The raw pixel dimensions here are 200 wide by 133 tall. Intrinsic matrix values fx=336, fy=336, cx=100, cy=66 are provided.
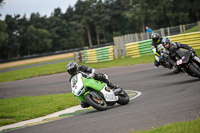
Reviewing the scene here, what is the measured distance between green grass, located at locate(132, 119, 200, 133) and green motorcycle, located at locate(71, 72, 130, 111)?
3445 millimetres

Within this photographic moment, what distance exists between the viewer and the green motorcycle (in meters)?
8.77

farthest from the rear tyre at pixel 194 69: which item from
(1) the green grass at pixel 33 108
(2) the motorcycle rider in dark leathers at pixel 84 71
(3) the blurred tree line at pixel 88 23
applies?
(3) the blurred tree line at pixel 88 23

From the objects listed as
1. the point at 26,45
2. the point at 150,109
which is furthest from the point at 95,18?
the point at 150,109

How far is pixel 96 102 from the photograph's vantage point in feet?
29.0

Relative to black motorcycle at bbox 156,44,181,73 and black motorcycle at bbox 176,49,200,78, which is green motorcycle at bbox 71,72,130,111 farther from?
black motorcycle at bbox 156,44,181,73

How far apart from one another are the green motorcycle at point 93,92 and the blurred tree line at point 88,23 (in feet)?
213

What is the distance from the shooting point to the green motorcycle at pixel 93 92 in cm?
877

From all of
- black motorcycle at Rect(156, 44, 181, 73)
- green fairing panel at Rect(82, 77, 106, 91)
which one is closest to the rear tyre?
green fairing panel at Rect(82, 77, 106, 91)

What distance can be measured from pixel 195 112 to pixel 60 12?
109127 mm

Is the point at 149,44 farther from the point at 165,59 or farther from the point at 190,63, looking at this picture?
the point at 190,63

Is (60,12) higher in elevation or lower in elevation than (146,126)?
higher

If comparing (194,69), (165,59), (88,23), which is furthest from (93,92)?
(88,23)

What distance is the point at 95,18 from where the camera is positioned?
97938mm

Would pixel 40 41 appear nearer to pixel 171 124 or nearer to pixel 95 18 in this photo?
pixel 95 18
